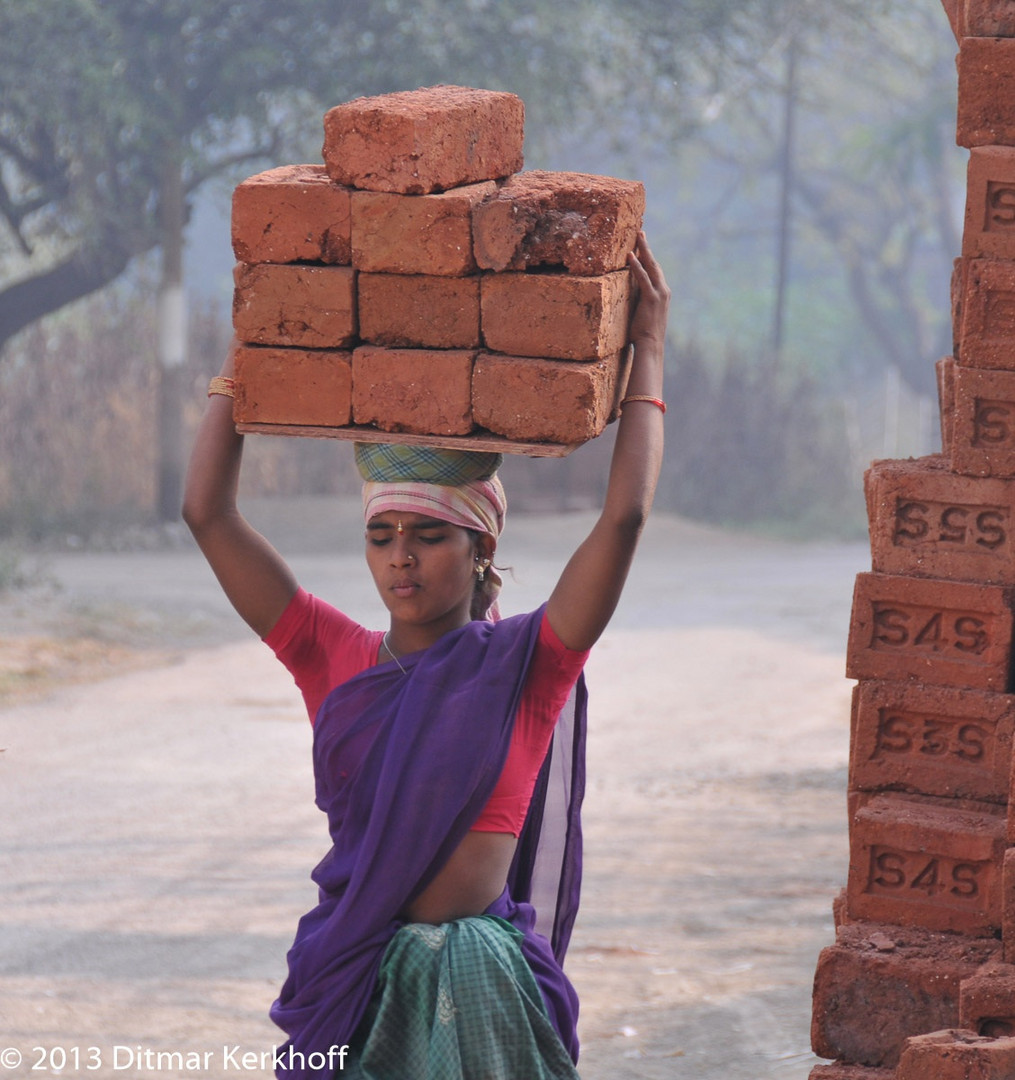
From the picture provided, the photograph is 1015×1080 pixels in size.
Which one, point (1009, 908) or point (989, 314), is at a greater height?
point (989, 314)

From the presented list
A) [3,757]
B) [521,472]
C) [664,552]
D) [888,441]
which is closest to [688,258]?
[888,441]

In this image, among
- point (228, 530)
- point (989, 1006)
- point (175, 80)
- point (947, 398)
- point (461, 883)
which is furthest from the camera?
point (175, 80)

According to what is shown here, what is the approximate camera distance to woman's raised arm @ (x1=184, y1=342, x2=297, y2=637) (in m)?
2.50

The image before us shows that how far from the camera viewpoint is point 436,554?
2.40 m

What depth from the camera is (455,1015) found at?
2.29 meters

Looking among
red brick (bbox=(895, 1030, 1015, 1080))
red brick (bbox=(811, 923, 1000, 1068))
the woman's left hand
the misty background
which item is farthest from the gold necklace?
the misty background

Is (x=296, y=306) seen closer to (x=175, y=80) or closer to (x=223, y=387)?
(x=223, y=387)

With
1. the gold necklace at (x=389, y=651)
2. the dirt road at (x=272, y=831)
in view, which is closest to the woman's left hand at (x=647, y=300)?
the gold necklace at (x=389, y=651)

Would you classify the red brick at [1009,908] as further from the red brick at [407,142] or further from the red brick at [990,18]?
the red brick at [990,18]

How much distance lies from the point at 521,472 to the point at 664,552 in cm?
266

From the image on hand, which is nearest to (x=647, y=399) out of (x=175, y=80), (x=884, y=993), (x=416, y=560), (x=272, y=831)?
(x=416, y=560)

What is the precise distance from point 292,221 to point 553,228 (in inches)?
16.1

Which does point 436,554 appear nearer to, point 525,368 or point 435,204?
point 525,368

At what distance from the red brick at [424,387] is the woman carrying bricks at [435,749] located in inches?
2.5
